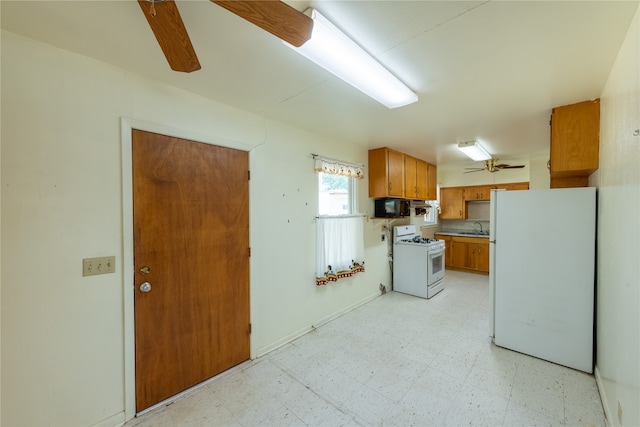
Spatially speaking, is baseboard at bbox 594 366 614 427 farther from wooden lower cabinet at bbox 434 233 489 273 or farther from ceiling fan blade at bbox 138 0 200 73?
wooden lower cabinet at bbox 434 233 489 273

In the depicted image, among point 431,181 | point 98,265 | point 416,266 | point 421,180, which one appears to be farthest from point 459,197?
point 98,265

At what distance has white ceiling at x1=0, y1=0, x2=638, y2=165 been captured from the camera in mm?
1239

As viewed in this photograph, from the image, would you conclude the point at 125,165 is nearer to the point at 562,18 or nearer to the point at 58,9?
the point at 58,9

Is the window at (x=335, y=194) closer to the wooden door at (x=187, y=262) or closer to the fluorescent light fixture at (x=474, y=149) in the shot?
the wooden door at (x=187, y=262)

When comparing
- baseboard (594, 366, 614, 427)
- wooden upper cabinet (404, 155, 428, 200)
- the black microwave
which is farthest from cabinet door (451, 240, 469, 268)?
baseboard (594, 366, 614, 427)

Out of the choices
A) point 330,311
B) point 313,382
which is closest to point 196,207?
point 313,382

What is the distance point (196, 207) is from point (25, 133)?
40.4 inches

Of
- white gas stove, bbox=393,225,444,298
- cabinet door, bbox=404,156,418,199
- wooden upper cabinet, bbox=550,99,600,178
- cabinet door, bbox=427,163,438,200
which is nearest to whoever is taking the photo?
wooden upper cabinet, bbox=550,99,600,178

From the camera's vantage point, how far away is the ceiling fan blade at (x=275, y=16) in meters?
0.90

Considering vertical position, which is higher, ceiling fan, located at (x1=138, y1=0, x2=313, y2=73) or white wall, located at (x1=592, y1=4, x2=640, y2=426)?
ceiling fan, located at (x1=138, y1=0, x2=313, y2=73)

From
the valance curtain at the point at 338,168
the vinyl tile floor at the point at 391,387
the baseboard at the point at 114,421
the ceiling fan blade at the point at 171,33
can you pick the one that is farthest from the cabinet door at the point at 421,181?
the baseboard at the point at 114,421

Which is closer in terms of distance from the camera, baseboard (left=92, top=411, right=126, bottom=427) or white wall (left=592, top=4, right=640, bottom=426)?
white wall (left=592, top=4, right=640, bottom=426)

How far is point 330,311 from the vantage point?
3.37 metres

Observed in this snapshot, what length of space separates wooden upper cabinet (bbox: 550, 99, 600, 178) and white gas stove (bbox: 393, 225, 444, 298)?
2186mm
